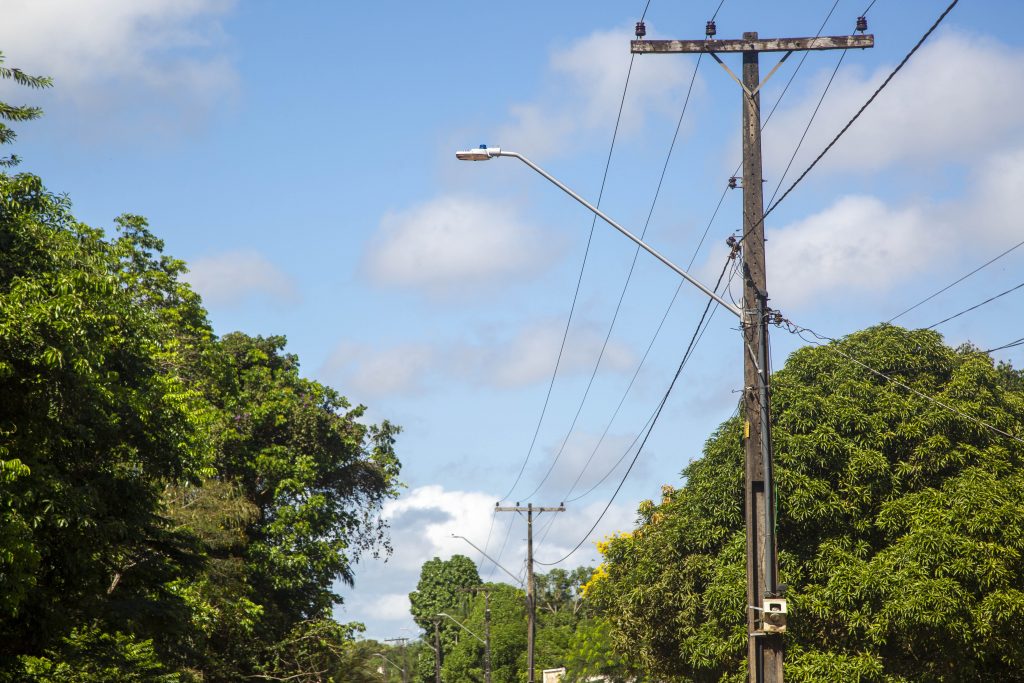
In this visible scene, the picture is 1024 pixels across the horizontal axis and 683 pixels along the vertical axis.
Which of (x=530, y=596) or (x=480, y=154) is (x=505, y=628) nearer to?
(x=530, y=596)

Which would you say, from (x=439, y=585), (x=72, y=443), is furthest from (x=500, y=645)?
(x=72, y=443)

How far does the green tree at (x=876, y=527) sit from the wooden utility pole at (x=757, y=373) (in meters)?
11.2

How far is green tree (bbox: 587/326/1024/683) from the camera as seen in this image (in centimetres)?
2670

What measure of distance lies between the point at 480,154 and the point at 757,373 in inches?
208

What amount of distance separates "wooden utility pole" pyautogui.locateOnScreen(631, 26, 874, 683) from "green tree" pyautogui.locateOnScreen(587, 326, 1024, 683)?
11242mm

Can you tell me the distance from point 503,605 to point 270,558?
2031 inches

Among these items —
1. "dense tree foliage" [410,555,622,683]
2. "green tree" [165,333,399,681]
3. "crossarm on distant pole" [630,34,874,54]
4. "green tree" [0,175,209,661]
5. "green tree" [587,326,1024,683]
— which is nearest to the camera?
"crossarm on distant pole" [630,34,874,54]

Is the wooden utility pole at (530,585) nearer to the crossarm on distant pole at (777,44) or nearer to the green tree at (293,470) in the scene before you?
the green tree at (293,470)

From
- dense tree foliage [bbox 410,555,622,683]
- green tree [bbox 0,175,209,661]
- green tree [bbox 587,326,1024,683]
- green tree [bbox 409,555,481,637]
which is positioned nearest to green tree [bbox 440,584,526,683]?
dense tree foliage [bbox 410,555,622,683]

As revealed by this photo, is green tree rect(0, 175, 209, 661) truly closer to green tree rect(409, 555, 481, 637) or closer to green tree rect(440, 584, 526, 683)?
green tree rect(440, 584, 526, 683)

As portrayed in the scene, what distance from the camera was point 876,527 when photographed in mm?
29547

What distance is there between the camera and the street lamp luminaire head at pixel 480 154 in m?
17.6

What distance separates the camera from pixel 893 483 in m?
29.6

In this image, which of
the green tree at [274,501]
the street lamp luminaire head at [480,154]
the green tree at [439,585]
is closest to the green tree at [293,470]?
the green tree at [274,501]
